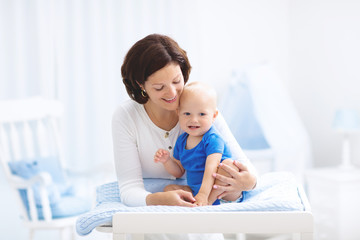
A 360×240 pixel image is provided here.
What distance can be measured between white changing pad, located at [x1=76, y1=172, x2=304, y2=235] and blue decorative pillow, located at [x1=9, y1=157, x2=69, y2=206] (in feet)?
2.97

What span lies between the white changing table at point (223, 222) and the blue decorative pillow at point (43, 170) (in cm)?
134

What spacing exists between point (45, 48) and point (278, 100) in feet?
5.74

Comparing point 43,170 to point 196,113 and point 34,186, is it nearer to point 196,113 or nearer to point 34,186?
point 34,186

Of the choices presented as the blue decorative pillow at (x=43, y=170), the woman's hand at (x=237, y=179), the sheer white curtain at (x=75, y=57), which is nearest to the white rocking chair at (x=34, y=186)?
the blue decorative pillow at (x=43, y=170)

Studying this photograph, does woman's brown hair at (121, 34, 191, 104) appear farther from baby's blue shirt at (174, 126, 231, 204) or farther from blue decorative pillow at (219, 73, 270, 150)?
blue decorative pillow at (219, 73, 270, 150)

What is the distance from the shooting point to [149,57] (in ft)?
4.30

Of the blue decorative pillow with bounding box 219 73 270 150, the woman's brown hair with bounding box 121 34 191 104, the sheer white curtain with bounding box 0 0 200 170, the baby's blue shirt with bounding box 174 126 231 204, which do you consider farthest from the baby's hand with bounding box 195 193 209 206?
the sheer white curtain with bounding box 0 0 200 170

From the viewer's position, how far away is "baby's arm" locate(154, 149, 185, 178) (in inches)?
55.3

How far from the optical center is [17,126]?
10.6 ft

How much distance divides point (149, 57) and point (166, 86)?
10cm

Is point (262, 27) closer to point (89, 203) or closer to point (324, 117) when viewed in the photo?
point (324, 117)

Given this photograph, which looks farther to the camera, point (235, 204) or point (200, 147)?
point (200, 147)

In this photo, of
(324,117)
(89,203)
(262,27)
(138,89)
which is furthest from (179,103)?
(262,27)

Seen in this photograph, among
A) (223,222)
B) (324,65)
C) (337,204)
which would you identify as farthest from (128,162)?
(324,65)
